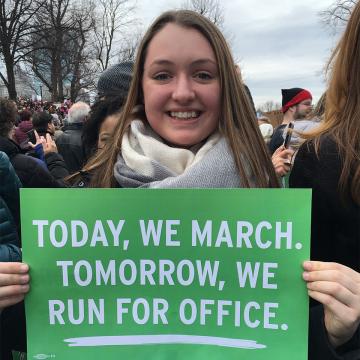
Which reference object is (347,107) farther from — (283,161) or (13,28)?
(13,28)

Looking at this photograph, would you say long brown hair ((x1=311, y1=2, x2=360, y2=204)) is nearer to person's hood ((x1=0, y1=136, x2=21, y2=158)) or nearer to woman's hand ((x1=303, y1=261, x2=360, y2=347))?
woman's hand ((x1=303, y1=261, x2=360, y2=347))

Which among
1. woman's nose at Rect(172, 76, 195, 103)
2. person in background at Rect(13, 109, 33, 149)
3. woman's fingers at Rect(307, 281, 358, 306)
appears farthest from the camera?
person in background at Rect(13, 109, 33, 149)

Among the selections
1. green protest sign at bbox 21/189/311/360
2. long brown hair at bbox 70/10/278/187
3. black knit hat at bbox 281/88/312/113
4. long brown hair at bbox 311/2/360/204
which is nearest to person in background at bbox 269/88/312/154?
black knit hat at bbox 281/88/312/113

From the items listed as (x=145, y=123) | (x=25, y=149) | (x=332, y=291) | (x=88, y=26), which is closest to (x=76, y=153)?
(x=25, y=149)

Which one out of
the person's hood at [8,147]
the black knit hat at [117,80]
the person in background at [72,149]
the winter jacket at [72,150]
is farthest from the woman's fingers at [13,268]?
the winter jacket at [72,150]

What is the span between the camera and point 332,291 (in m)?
Answer: 1.08

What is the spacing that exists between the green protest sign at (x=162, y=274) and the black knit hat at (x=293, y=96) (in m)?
4.76

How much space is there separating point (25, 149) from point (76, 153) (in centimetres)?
145

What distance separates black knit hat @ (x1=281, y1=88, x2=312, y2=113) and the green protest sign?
4756 mm

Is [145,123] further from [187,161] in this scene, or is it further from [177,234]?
[177,234]

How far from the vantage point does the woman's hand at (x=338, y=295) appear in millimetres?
1086

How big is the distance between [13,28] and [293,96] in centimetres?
2267

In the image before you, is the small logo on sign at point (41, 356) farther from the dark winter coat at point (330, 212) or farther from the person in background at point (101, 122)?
the person in background at point (101, 122)

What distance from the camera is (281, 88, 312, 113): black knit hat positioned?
564cm
